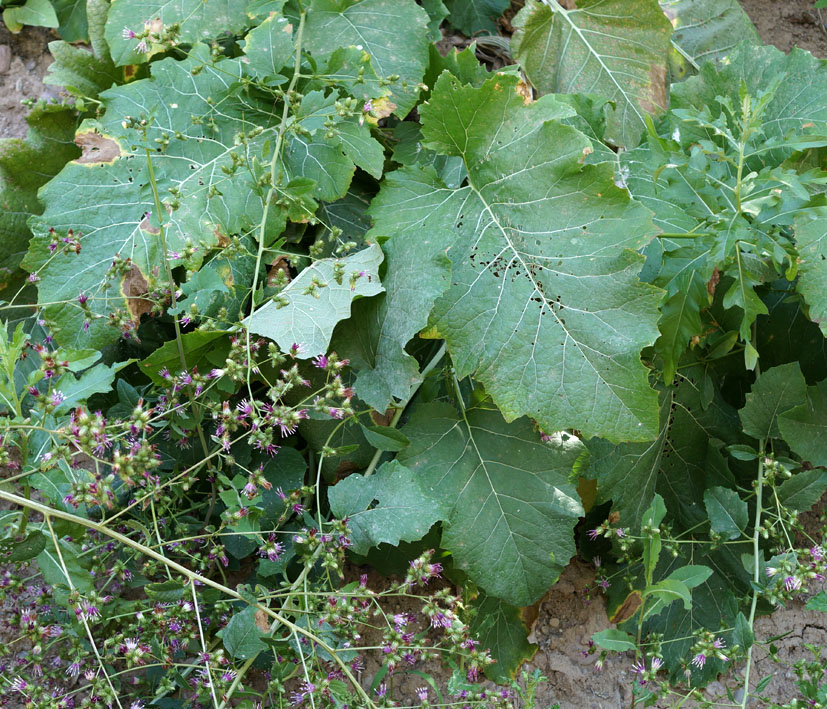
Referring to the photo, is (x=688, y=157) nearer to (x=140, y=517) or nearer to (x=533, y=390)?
(x=533, y=390)

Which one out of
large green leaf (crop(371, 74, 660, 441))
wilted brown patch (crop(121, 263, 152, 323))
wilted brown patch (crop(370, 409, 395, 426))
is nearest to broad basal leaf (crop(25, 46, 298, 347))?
wilted brown patch (crop(121, 263, 152, 323))

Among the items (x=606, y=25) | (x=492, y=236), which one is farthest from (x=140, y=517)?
(x=606, y=25)

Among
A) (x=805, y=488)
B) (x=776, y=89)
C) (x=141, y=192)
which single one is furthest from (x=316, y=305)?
(x=776, y=89)

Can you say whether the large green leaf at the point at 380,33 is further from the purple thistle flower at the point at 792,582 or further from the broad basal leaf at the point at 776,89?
the purple thistle flower at the point at 792,582

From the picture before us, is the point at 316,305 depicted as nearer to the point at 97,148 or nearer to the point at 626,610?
the point at 97,148

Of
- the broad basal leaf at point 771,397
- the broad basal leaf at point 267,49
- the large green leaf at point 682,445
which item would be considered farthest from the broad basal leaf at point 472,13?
the broad basal leaf at point 771,397
